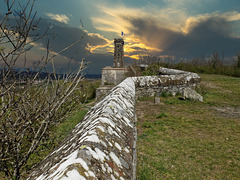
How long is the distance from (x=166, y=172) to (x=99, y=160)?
2.37 m

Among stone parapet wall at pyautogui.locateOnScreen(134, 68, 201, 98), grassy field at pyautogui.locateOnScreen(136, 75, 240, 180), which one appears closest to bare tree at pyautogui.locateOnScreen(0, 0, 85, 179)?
grassy field at pyautogui.locateOnScreen(136, 75, 240, 180)

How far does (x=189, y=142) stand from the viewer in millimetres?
3904

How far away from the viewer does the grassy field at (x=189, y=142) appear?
114 inches

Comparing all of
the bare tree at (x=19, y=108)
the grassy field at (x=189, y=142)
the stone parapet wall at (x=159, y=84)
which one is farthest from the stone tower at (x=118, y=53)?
the bare tree at (x=19, y=108)

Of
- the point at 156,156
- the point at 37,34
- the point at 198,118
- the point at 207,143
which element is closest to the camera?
the point at 37,34

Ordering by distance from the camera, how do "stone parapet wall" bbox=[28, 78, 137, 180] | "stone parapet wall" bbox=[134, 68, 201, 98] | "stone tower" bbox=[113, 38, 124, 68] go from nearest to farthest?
1. "stone parapet wall" bbox=[28, 78, 137, 180]
2. "stone parapet wall" bbox=[134, 68, 201, 98]
3. "stone tower" bbox=[113, 38, 124, 68]

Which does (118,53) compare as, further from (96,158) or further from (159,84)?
(96,158)

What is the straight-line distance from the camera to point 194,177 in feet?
9.05

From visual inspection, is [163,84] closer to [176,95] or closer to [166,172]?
[176,95]

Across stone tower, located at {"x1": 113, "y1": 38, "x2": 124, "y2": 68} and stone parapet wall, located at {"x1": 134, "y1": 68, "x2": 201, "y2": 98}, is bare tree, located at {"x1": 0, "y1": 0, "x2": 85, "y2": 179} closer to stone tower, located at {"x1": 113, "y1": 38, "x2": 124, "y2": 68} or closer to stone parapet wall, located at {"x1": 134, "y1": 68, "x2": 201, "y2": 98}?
stone parapet wall, located at {"x1": 134, "y1": 68, "x2": 201, "y2": 98}

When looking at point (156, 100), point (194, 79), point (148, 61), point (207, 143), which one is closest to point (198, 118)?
point (207, 143)

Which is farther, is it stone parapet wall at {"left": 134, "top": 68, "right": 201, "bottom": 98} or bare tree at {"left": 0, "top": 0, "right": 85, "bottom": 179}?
stone parapet wall at {"left": 134, "top": 68, "right": 201, "bottom": 98}

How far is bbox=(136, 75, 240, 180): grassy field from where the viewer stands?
290cm

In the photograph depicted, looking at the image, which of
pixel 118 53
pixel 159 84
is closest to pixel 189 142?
pixel 159 84
